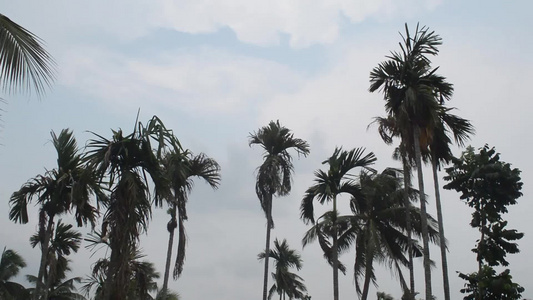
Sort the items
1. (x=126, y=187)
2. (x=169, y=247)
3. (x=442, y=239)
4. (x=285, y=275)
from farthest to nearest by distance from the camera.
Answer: (x=285, y=275) < (x=169, y=247) < (x=442, y=239) < (x=126, y=187)

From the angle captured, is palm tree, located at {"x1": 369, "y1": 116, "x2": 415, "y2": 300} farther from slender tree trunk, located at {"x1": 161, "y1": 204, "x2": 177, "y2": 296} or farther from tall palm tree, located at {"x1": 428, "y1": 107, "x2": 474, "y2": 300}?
slender tree trunk, located at {"x1": 161, "y1": 204, "x2": 177, "y2": 296}

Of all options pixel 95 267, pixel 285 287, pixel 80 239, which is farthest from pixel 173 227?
pixel 285 287

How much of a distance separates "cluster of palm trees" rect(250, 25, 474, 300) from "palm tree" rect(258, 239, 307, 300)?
1792 centimetres

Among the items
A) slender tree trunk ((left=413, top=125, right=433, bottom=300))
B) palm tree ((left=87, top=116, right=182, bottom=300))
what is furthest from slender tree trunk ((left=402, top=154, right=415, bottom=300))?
palm tree ((left=87, top=116, right=182, bottom=300))

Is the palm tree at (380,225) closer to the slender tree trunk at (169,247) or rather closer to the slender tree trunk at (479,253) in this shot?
the slender tree trunk at (479,253)

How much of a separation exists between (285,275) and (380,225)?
21.2m

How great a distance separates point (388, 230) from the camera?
28750 millimetres

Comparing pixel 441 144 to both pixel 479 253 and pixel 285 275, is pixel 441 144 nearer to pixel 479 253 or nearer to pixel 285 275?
pixel 479 253

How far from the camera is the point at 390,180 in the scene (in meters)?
29.6

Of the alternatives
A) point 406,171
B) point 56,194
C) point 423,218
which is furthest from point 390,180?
point 56,194

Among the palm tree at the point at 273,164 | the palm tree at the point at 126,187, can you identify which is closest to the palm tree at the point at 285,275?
the palm tree at the point at 273,164

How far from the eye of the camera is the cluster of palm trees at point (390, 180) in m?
20.8

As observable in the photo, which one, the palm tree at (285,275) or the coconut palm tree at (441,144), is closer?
the coconut palm tree at (441,144)

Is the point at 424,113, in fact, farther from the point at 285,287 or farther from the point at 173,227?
the point at 285,287
